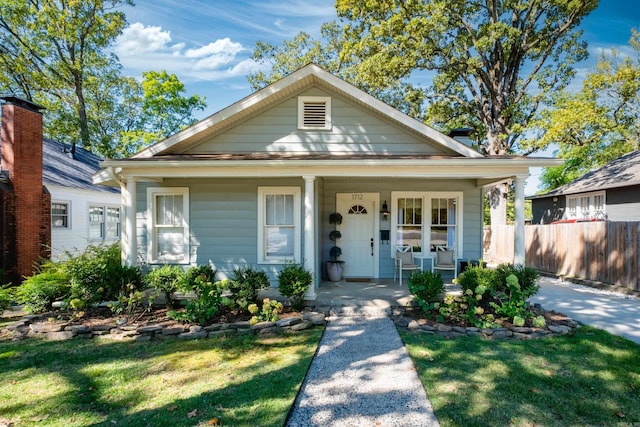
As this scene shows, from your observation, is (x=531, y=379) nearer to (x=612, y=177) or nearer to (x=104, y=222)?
(x=612, y=177)

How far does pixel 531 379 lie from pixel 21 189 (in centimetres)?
1200

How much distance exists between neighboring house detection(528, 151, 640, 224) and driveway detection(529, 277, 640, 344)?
5406 mm

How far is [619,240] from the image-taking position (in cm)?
851

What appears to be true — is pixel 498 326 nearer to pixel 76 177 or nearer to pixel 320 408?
pixel 320 408

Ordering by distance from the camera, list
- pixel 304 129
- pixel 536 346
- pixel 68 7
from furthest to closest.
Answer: pixel 68 7
pixel 304 129
pixel 536 346

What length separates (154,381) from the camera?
380 centimetres

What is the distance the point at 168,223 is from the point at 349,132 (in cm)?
487

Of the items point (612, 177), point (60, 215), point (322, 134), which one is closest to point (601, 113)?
point (612, 177)

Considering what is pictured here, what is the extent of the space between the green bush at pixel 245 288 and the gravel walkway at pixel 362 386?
162 cm

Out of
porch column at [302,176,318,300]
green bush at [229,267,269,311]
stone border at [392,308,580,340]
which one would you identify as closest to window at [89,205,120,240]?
green bush at [229,267,269,311]

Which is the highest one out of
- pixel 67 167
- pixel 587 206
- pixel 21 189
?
pixel 67 167

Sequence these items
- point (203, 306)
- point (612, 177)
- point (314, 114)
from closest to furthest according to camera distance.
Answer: point (203, 306) < point (314, 114) < point (612, 177)

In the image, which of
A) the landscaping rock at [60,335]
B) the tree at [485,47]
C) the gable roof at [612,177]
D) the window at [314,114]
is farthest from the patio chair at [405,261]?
the tree at [485,47]

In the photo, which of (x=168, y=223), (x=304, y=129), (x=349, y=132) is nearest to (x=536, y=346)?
(x=349, y=132)
